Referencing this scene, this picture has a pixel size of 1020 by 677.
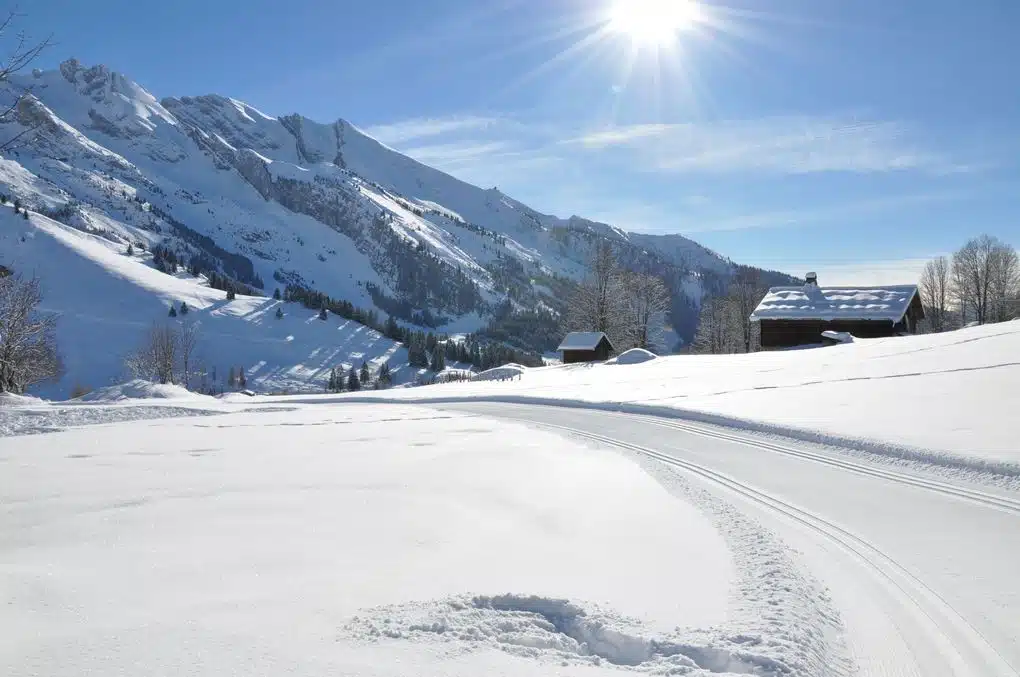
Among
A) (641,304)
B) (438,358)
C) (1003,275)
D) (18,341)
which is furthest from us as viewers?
(438,358)

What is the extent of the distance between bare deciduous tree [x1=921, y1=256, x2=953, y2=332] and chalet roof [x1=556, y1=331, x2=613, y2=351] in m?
45.6

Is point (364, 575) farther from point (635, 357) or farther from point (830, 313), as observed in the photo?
point (830, 313)

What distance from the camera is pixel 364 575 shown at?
4.96 meters

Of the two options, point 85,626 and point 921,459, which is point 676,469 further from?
point 85,626

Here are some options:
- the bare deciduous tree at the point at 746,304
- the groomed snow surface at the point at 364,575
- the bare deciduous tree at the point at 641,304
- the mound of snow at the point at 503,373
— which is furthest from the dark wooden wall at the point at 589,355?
the groomed snow surface at the point at 364,575

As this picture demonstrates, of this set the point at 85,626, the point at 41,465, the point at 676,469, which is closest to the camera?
the point at 85,626

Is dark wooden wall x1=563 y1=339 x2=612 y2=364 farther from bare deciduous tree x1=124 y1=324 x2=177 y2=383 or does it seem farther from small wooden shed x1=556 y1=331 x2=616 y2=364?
bare deciduous tree x1=124 y1=324 x2=177 y2=383

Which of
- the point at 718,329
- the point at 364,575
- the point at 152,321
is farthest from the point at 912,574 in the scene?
the point at 152,321

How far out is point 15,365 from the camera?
3366cm

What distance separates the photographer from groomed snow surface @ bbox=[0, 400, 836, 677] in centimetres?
365

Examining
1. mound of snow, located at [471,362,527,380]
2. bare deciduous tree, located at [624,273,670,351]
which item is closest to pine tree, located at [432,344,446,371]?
bare deciduous tree, located at [624,273,670,351]

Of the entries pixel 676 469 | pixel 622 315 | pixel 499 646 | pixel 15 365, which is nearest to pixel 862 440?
pixel 676 469

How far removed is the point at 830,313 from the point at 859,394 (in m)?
30.9

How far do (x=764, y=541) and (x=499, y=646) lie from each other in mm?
3736
